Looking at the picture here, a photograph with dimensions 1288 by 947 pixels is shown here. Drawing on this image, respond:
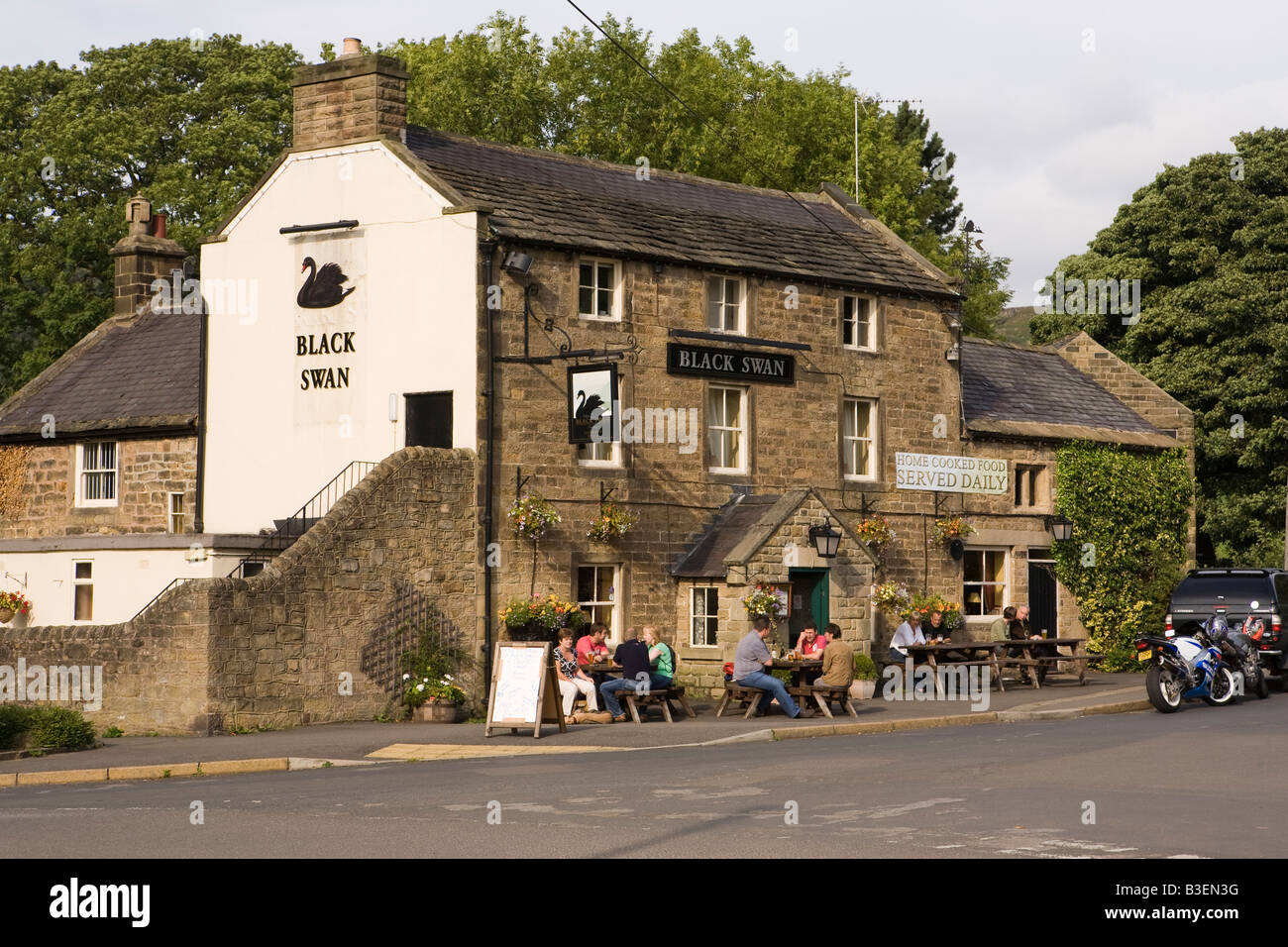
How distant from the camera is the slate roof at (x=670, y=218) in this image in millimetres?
27656

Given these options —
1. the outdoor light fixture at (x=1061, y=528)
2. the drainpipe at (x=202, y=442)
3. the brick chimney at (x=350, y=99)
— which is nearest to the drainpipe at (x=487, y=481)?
the brick chimney at (x=350, y=99)

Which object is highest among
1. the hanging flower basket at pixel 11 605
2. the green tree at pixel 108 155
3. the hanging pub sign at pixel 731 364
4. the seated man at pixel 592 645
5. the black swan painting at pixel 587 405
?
the green tree at pixel 108 155

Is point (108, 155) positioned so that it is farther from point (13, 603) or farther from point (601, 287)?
point (601, 287)

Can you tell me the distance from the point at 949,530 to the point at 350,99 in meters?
13.6

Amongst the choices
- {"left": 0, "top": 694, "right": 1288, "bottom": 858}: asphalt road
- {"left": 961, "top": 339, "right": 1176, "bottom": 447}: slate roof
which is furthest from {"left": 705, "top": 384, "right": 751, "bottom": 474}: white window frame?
{"left": 0, "top": 694, "right": 1288, "bottom": 858}: asphalt road

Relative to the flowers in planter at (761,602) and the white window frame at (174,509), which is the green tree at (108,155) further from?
the flowers in planter at (761,602)

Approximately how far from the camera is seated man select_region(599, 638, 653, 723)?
24.0 metres

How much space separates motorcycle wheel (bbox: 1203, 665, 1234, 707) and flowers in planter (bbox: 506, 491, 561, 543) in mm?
10070

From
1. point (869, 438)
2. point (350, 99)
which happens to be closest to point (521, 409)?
point (350, 99)

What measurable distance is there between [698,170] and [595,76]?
4.83 metres

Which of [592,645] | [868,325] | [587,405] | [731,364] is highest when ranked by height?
[868,325]

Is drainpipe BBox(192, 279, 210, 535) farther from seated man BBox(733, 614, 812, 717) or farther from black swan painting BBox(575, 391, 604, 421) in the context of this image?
seated man BBox(733, 614, 812, 717)

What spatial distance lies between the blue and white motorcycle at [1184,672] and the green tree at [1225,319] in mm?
20034

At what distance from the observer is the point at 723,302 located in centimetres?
2991
